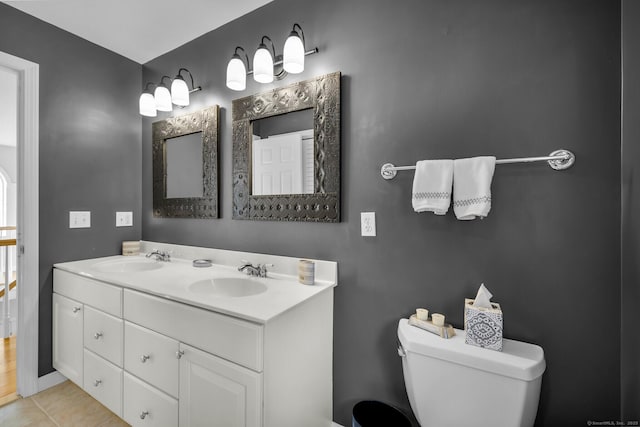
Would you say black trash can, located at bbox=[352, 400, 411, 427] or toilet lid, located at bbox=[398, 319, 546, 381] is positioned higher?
toilet lid, located at bbox=[398, 319, 546, 381]

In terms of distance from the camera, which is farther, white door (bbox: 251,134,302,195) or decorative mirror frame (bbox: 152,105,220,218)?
decorative mirror frame (bbox: 152,105,220,218)

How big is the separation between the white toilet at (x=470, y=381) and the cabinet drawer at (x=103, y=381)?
4.73ft

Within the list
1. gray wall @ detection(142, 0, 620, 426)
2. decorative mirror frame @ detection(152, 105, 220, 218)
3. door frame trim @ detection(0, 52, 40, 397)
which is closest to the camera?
gray wall @ detection(142, 0, 620, 426)

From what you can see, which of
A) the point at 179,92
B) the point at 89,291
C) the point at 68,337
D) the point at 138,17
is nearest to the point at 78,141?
the point at 179,92

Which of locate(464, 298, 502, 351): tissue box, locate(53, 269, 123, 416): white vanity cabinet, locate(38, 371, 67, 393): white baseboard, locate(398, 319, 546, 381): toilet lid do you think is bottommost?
locate(38, 371, 67, 393): white baseboard

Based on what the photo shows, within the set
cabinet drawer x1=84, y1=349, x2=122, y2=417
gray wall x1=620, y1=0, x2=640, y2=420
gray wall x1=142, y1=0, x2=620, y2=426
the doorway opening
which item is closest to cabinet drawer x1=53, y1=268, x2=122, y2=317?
cabinet drawer x1=84, y1=349, x2=122, y2=417

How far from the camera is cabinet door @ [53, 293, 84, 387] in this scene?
165 cm

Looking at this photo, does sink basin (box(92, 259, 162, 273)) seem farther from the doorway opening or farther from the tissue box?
the tissue box

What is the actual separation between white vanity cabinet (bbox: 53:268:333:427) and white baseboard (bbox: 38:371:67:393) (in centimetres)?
34

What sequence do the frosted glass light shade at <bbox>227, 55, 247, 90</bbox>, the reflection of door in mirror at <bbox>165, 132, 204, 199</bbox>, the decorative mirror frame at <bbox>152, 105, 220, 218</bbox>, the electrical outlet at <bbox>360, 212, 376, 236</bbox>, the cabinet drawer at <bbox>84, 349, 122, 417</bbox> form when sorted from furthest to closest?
1. the reflection of door in mirror at <bbox>165, 132, 204, 199</bbox>
2. the decorative mirror frame at <bbox>152, 105, 220, 218</bbox>
3. the frosted glass light shade at <bbox>227, 55, 247, 90</bbox>
4. the cabinet drawer at <bbox>84, 349, 122, 417</bbox>
5. the electrical outlet at <bbox>360, 212, 376, 236</bbox>

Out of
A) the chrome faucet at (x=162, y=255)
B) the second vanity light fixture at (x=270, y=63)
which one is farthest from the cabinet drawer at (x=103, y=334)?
the second vanity light fixture at (x=270, y=63)

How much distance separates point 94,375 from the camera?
1560 mm

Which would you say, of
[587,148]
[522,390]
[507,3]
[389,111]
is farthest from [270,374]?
[507,3]

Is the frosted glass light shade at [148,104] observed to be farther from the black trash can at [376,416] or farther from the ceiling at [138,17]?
the black trash can at [376,416]
